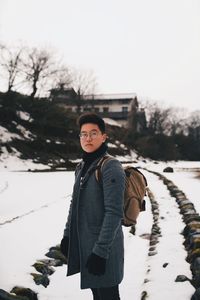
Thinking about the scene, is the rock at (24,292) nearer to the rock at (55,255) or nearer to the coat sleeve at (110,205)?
the rock at (55,255)

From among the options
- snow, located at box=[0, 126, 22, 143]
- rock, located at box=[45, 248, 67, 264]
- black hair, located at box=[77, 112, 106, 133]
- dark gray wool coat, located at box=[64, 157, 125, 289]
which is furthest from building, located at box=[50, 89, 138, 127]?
dark gray wool coat, located at box=[64, 157, 125, 289]

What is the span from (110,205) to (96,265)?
1.40 ft

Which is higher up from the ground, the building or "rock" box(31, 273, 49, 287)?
the building

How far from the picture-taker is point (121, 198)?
96.3 inches

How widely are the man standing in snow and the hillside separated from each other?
89.9ft

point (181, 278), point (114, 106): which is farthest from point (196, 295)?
point (114, 106)

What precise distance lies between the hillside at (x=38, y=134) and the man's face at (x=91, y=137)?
27.4m

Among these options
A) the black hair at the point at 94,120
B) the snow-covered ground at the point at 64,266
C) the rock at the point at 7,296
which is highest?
the black hair at the point at 94,120

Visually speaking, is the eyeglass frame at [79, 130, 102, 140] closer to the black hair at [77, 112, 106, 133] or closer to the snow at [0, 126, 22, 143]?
the black hair at [77, 112, 106, 133]

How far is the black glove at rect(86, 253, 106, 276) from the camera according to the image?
2.33 metres

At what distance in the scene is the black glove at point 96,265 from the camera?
233cm

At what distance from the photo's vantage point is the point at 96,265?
91.7 inches

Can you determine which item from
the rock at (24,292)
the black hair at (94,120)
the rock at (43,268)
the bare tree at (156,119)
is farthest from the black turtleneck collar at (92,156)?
the bare tree at (156,119)

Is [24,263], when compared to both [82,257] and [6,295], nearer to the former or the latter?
[6,295]
